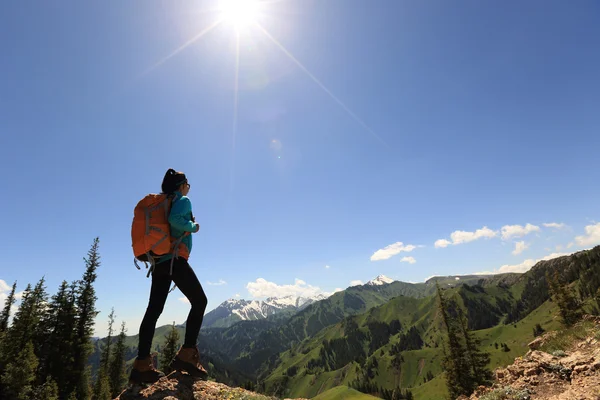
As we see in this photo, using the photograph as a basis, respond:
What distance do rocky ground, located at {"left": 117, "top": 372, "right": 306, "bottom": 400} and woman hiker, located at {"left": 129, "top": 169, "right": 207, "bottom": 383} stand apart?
17 centimetres

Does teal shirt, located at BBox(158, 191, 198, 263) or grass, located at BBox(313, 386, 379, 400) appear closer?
teal shirt, located at BBox(158, 191, 198, 263)

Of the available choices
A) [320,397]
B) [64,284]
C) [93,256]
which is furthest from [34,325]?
[320,397]

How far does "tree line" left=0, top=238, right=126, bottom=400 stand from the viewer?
23.9 metres

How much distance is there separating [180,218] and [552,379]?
921 centimetres

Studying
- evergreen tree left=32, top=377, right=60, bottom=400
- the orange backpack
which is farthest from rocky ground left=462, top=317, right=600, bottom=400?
evergreen tree left=32, top=377, right=60, bottom=400

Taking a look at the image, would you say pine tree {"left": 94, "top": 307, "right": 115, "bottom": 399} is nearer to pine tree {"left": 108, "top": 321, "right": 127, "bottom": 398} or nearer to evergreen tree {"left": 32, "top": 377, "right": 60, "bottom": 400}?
pine tree {"left": 108, "top": 321, "right": 127, "bottom": 398}

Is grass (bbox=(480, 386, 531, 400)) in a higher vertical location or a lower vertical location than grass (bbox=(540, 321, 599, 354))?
lower

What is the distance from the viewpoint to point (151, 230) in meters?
5.81

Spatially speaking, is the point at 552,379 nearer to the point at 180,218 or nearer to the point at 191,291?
the point at 191,291

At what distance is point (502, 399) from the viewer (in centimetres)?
638

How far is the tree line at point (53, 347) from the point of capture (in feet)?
78.3

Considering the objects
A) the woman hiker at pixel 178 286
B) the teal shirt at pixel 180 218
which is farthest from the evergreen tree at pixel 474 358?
the teal shirt at pixel 180 218

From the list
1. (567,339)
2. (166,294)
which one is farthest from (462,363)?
(166,294)

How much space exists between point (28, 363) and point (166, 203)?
30044 millimetres
